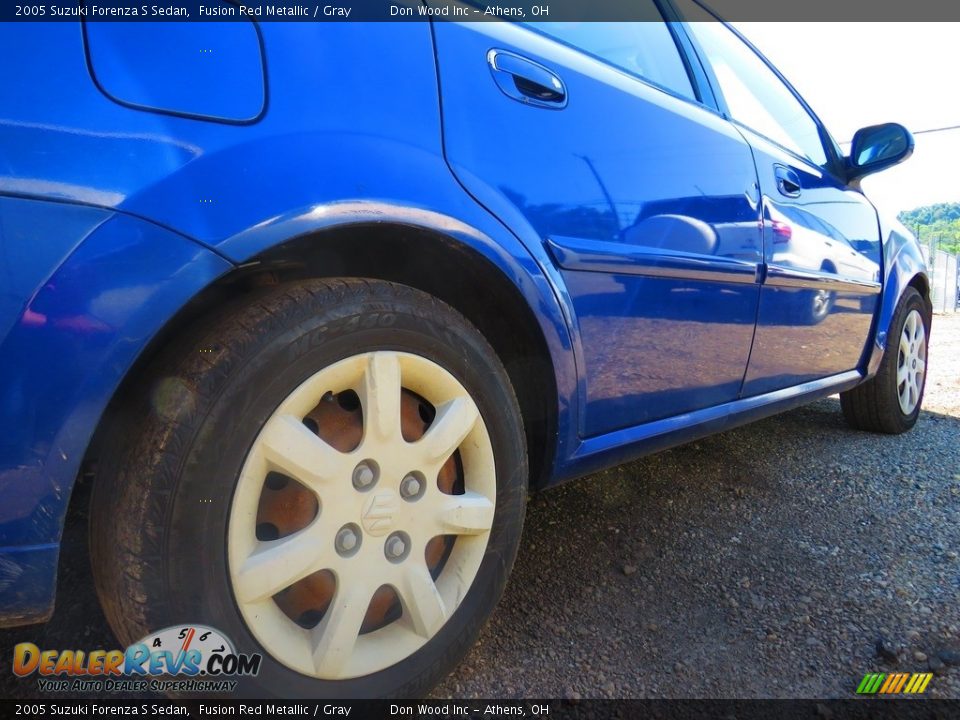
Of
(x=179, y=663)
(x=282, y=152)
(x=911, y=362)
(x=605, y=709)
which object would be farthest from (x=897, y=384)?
(x=179, y=663)

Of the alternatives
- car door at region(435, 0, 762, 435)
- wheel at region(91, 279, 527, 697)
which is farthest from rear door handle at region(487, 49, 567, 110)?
wheel at region(91, 279, 527, 697)

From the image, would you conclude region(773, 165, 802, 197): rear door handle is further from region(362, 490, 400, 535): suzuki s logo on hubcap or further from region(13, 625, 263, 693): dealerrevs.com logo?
region(13, 625, 263, 693): dealerrevs.com logo

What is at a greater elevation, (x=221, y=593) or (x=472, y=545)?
(x=221, y=593)

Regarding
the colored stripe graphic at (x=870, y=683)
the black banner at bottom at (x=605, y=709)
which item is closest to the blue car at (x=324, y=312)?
the black banner at bottom at (x=605, y=709)

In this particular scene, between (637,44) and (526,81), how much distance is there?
811mm

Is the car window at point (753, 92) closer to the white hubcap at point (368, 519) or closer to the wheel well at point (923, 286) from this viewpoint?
the wheel well at point (923, 286)

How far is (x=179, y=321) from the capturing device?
1.04 metres

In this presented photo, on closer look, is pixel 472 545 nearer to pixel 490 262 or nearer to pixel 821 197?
pixel 490 262

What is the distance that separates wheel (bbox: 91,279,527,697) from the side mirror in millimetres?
2354

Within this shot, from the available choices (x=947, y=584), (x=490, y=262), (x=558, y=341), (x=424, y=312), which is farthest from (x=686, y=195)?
(x=947, y=584)

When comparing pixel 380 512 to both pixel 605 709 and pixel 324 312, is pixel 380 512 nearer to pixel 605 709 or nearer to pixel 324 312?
pixel 324 312

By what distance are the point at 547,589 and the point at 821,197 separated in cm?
181

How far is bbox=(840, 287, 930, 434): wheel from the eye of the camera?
3121 millimetres

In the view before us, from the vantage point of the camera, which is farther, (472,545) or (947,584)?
(947,584)
